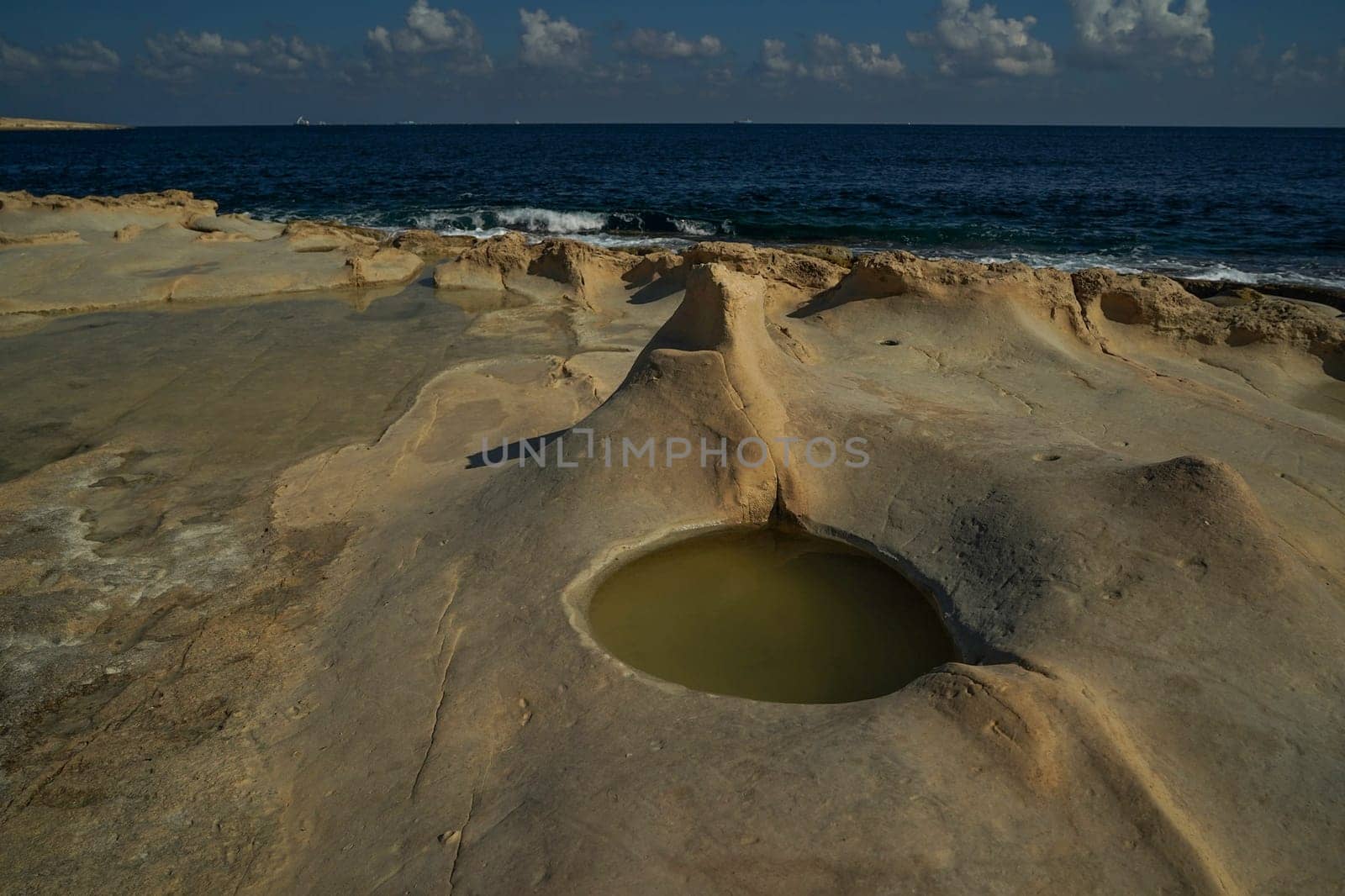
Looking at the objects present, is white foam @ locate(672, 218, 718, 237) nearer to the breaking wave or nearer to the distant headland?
the breaking wave

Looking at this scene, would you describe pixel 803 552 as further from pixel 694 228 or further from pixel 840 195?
pixel 840 195

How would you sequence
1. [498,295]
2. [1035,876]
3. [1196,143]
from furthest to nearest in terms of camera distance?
[1196,143], [498,295], [1035,876]

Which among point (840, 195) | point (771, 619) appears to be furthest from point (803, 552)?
point (840, 195)

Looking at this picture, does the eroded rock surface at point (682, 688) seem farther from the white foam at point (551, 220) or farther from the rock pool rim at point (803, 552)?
the white foam at point (551, 220)

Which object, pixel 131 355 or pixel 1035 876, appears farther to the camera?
pixel 131 355

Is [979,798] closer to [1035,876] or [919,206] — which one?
[1035,876]

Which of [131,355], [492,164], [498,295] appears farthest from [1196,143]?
[131,355]

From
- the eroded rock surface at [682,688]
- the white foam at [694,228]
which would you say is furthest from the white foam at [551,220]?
the eroded rock surface at [682,688]
